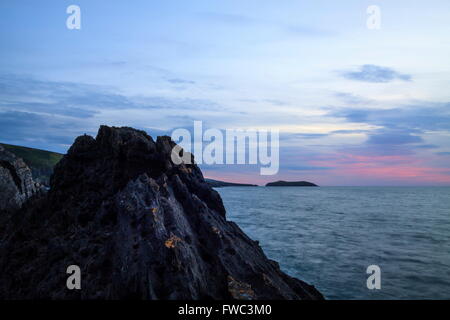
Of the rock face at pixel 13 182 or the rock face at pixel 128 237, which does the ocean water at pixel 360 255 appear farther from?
the rock face at pixel 13 182

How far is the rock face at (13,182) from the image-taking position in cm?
2650

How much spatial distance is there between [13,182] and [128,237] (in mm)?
22785

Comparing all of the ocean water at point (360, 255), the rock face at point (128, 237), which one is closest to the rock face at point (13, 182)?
the rock face at point (128, 237)

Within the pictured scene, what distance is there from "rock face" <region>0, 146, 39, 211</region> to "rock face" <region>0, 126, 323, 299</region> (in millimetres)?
11719

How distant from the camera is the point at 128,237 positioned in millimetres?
11281

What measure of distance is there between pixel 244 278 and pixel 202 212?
372cm

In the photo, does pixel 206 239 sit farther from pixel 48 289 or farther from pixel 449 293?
pixel 449 293

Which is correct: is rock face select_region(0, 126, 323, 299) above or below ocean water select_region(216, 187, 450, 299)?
above

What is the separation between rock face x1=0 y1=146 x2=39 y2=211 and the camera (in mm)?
26500

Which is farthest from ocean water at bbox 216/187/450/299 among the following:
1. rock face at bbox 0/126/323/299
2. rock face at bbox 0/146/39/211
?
rock face at bbox 0/146/39/211

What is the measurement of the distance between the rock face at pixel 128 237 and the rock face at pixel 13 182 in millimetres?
11719

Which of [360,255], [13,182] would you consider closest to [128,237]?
[13,182]

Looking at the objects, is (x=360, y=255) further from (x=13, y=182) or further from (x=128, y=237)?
(x=13, y=182)

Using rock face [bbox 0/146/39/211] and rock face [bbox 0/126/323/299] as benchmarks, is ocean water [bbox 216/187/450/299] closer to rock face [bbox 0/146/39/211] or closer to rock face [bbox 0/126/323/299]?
rock face [bbox 0/126/323/299]
